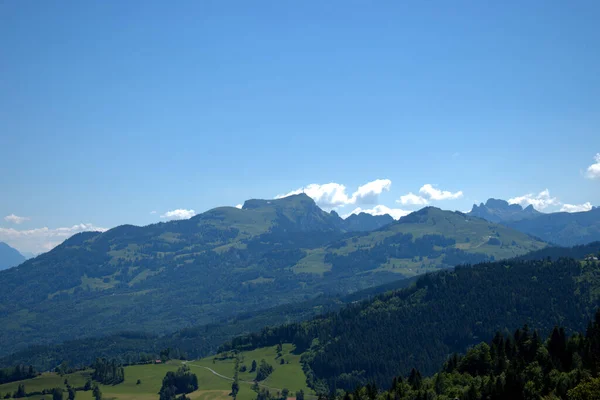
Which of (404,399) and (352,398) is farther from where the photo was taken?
(352,398)

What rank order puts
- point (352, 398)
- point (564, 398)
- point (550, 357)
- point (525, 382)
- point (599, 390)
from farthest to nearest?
point (352, 398) < point (550, 357) < point (525, 382) < point (564, 398) < point (599, 390)

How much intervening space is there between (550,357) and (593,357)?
31.7 ft

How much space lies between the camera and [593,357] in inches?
4924

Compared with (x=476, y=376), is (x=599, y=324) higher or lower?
higher

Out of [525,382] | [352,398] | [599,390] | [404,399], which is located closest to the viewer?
[599,390]

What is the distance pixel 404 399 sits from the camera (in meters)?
143

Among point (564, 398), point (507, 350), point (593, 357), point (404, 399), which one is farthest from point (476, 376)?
point (564, 398)

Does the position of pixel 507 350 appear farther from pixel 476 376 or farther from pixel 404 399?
pixel 404 399

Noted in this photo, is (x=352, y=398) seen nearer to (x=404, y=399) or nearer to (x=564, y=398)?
(x=404, y=399)

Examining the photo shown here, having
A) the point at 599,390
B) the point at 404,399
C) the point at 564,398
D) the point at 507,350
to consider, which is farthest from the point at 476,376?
the point at 599,390

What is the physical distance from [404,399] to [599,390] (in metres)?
61.5

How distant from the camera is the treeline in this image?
113062mm

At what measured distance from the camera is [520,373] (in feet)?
403

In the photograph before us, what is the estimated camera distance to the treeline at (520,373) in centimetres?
11306
